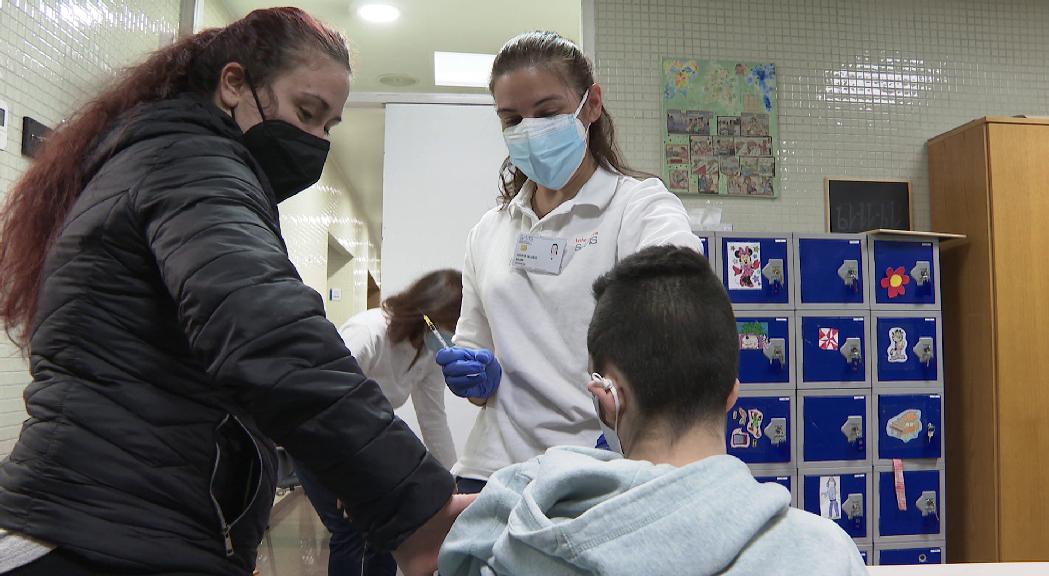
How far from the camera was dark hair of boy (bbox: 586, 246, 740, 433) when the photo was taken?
3.17 ft

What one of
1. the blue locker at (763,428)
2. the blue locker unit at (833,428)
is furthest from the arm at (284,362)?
the blue locker unit at (833,428)

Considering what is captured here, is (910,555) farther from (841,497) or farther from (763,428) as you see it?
(763,428)

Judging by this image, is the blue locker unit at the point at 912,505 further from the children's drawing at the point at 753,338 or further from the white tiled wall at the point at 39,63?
the white tiled wall at the point at 39,63

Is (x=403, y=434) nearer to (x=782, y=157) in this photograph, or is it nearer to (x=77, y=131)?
(x=77, y=131)

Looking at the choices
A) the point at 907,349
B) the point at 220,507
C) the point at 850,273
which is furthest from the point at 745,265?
the point at 220,507

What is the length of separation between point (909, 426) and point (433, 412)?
2159 mm

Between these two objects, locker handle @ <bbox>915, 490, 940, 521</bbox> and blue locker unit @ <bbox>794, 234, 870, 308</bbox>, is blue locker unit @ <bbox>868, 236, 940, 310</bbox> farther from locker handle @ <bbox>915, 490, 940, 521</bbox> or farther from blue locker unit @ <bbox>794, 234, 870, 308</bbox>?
locker handle @ <bbox>915, 490, 940, 521</bbox>

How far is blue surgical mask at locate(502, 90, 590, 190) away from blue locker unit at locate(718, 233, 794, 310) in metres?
1.95

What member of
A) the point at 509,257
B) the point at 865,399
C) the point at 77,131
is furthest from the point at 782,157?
the point at 77,131

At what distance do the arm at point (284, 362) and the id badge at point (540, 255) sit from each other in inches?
26.3

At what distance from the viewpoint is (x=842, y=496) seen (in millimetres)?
3396

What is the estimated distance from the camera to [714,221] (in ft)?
12.4

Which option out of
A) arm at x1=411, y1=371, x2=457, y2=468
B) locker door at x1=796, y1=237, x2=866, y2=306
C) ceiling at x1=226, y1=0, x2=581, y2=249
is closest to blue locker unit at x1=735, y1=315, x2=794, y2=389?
locker door at x1=796, y1=237, x2=866, y2=306

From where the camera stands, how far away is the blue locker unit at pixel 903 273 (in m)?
3.54
